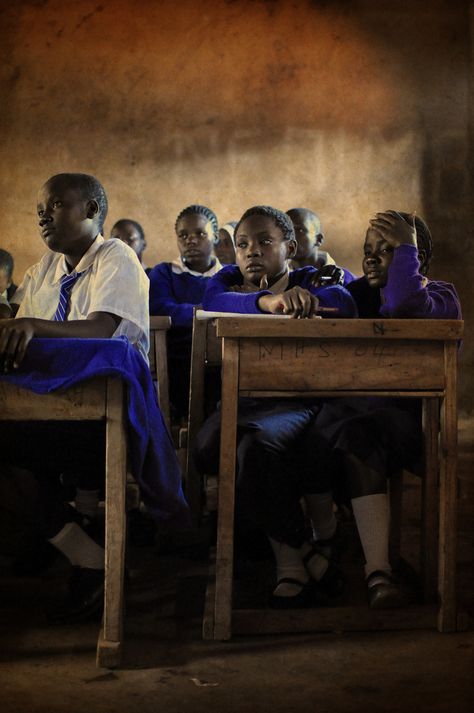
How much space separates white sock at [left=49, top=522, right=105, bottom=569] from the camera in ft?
8.32

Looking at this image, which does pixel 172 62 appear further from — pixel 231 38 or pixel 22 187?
pixel 22 187

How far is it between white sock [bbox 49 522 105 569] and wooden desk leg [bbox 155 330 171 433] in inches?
46.4

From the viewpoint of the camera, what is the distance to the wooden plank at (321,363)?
2.34m

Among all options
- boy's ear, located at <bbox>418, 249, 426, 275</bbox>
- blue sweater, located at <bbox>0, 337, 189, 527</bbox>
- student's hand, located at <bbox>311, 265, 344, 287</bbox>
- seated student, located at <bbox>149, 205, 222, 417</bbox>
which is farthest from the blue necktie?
seated student, located at <bbox>149, 205, 222, 417</bbox>

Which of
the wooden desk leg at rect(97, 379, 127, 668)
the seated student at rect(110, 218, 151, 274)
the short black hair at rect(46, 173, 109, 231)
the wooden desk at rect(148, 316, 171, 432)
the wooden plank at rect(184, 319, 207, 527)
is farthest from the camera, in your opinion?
the seated student at rect(110, 218, 151, 274)

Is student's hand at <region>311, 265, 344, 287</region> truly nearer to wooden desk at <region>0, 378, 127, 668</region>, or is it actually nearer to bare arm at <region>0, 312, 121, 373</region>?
bare arm at <region>0, 312, 121, 373</region>

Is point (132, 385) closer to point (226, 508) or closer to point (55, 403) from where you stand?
point (55, 403)

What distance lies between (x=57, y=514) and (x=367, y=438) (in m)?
0.93

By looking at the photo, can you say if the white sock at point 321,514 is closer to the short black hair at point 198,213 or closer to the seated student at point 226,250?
the short black hair at point 198,213

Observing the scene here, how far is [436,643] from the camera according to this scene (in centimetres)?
229

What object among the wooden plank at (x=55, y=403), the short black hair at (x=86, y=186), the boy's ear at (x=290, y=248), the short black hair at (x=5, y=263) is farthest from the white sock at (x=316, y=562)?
the short black hair at (x=5, y=263)

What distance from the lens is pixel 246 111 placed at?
7.01 m

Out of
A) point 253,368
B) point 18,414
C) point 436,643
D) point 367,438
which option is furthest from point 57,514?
point 436,643

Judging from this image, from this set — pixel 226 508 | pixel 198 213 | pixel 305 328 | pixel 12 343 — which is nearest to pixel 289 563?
pixel 226 508
